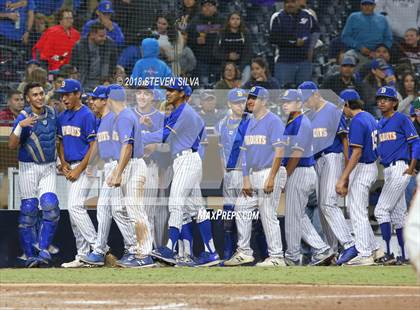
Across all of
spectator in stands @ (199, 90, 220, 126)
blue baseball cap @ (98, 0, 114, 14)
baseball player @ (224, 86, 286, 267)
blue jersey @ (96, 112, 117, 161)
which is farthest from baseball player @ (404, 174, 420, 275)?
blue baseball cap @ (98, 0, 114, 14)

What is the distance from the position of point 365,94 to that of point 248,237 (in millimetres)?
3617

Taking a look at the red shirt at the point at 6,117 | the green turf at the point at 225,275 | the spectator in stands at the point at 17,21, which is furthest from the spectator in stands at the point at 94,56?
the green turf at the point at 225,275

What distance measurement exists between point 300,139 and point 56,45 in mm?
4339

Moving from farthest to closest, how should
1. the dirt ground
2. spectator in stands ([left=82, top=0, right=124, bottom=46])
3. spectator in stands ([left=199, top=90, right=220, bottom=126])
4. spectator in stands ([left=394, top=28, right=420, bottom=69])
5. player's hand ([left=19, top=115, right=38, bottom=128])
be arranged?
spectator in stands ([left=394, top=28, right=420, bottom=69]), spectator in stands ([left=82, top=0, right=124, bottom=46]), spectator in stands ([left=199, top=90, right=220, bottom=126]), player's hand ([left=19, top=115, right=38, bottom=128]), the dirt ground

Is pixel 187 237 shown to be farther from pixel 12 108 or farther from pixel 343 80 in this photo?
pixel 343 80

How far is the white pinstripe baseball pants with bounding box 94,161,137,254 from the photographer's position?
10.6 meters

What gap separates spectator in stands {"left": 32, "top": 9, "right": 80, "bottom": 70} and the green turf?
4.31 m

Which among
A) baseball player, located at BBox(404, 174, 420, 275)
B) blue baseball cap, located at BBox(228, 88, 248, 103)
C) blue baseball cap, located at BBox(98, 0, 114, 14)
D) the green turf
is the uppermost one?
blue baseball cap, located at BBox(98, 0, 114, 14)

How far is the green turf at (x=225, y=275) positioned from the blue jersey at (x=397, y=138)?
54.4 inches

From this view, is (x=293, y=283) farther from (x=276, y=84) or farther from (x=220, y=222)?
A: (x=276, y=84)

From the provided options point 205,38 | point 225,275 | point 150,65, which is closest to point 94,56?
point 150,65

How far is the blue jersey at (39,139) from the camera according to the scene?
35.1ft

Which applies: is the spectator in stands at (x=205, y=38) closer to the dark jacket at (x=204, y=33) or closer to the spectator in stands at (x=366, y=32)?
the dark jacket at (x=204, y=33)

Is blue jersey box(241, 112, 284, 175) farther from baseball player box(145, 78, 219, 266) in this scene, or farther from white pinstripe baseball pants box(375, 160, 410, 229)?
white pinstripe baseball pants box(375, 160, 410, 229)
